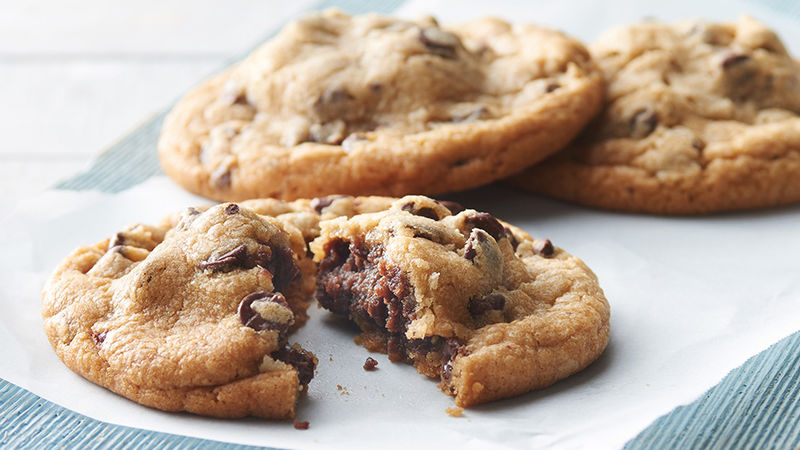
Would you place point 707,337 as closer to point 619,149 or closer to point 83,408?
point 619,149

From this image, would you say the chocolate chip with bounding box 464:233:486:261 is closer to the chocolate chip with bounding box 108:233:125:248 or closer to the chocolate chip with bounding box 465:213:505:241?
the chocolate chip with bounding box 465:213:505:241

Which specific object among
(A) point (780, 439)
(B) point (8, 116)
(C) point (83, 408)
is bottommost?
(B) point (8, 116)

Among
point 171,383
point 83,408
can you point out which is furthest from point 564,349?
point 83,408

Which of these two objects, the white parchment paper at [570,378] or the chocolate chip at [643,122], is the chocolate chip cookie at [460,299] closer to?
the white parchment paper at [570,378]

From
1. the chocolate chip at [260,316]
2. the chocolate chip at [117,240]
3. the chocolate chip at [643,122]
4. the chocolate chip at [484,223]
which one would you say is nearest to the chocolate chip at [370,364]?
the chocolate chip at [260,316]

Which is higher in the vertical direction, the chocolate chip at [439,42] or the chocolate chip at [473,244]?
the chocolate chip at [439,42]

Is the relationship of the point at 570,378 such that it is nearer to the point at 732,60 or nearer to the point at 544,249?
the point at 544,249

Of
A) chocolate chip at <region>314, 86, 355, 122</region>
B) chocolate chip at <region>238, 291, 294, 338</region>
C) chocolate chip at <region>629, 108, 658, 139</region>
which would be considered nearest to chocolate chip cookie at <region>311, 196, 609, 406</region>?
chocolate chip at <region>238, 291, 294, 338</region>
